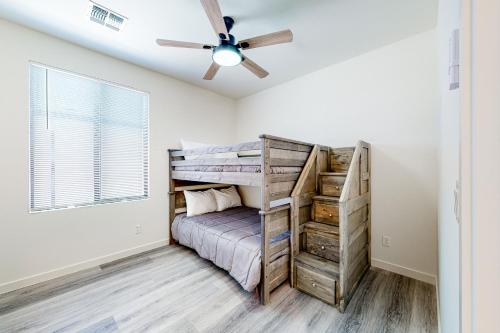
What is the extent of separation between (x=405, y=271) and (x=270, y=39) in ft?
8.92

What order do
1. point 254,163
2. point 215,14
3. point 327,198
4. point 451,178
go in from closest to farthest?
point 451,178
point 215,14
point 254,163
point 327,198

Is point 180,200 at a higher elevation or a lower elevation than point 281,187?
lower

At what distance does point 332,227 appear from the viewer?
210cm

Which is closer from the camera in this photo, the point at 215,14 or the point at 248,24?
the point at 215,14

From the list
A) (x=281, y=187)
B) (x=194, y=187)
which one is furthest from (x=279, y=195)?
(x=194, y=187)

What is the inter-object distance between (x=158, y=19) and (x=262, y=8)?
986 mm

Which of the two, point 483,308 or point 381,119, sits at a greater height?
point 381,119

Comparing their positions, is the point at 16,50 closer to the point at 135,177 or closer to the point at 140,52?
the point at 140,52

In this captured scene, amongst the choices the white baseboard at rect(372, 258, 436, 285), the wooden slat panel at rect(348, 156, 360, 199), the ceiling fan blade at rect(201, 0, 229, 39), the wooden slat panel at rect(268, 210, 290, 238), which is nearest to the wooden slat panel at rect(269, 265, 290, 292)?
the wooden slat panel at rect(268, 210, 290, 238)

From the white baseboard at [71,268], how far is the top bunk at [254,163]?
1196 millimetres

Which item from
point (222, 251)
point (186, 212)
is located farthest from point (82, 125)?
point (222, 251)

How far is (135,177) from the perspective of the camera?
2865 mm

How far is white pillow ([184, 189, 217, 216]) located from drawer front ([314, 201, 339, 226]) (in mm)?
1645

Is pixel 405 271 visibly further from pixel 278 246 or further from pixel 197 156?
pixel 197 156
